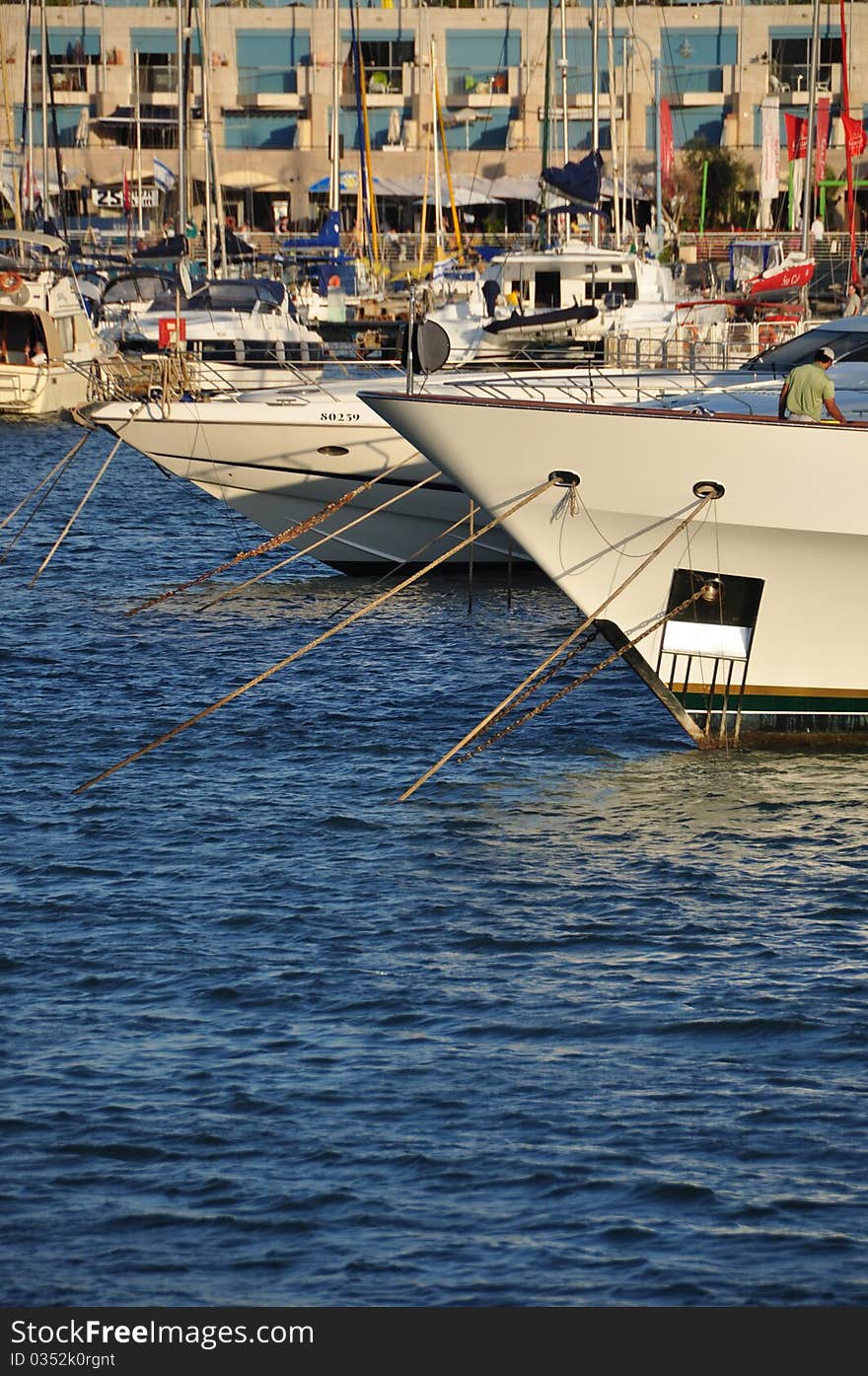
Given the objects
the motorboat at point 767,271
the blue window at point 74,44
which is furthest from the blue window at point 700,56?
the blue window at point 74,44

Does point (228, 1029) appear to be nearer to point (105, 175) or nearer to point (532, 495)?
point (532, 495)

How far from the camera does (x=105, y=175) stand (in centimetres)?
9875

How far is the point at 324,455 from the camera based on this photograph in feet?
92.1

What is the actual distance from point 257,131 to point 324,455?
248 ft

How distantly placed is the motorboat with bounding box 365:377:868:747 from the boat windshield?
5461mm

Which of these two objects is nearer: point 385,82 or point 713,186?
point 713,186

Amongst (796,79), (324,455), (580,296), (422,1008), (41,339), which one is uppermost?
(796,79)

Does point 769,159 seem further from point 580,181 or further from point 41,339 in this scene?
point 41,339

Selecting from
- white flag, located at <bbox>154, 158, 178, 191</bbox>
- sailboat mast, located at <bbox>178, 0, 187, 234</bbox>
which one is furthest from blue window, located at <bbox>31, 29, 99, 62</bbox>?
sailboat mast, located at <bbox>178, 0, 187, 234</bbox>

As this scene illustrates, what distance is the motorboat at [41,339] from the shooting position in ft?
180

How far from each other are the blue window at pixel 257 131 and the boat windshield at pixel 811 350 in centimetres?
7655

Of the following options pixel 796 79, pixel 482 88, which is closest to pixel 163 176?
pixel 482 88

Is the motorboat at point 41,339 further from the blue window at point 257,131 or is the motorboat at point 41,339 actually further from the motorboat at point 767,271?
the blue window at point 257,131

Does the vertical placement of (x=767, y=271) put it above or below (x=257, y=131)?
below
